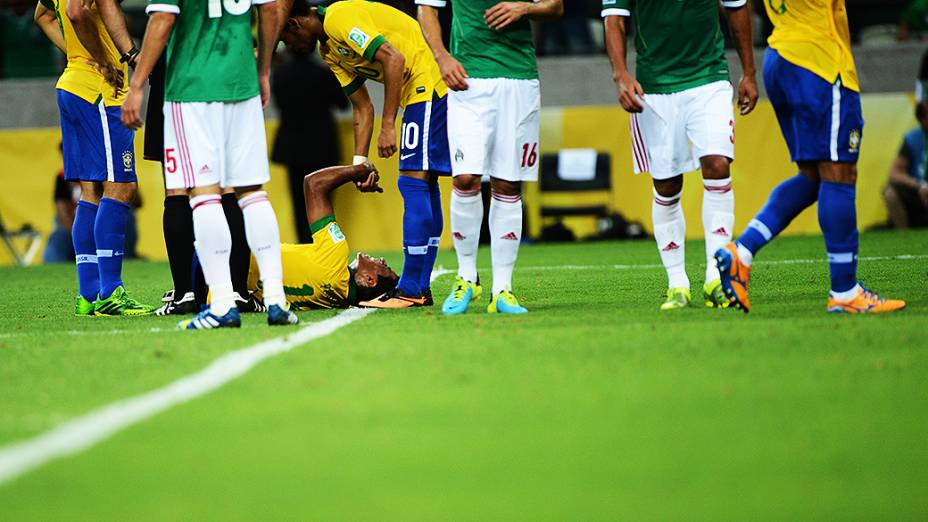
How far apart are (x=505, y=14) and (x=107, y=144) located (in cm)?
265

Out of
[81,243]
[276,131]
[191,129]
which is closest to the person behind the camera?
[191,129]

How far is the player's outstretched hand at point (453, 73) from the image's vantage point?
21.5ft

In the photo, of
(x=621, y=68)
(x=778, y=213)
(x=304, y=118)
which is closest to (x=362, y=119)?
(x=621, y=68)

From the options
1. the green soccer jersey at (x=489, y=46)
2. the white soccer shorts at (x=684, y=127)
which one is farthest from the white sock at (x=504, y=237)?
the white soccer shorts at (x=684, y=127)

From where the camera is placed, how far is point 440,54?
6621 millimetres

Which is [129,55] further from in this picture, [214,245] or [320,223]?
[214,245]

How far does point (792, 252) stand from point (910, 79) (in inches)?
264

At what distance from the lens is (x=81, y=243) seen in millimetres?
7949

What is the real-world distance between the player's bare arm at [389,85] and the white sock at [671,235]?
4.90 ft

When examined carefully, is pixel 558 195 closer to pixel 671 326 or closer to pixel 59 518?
pixel 671 326

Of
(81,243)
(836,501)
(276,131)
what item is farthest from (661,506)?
(276,131)

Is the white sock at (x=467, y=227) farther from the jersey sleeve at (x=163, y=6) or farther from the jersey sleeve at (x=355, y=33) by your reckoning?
the jersey sleeve at (x=163, y=6)

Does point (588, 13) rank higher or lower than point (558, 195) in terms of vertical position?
higher

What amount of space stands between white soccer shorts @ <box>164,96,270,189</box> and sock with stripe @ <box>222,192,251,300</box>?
1.09m
